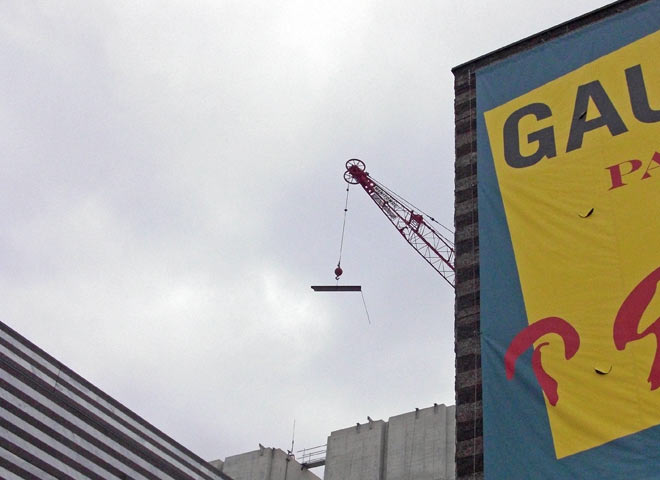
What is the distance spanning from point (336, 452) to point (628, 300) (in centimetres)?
9710

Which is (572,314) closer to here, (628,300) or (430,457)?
(628,300)

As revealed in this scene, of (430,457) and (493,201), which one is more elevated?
(430,457)

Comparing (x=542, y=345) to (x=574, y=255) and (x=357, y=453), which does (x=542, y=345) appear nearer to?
(x=574, y=255)

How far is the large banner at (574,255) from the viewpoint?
3036cm

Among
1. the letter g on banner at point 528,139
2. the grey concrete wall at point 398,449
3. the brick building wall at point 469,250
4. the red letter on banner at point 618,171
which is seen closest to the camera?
the brick building wall at point 469,250

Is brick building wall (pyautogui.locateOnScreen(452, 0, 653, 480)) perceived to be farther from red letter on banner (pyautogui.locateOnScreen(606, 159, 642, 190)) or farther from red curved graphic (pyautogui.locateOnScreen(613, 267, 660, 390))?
red letter on banner (pyautogui.locateOnScreen(606, 159, 642, 190))

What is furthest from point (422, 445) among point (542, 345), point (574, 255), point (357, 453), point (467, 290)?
point (542, 345)

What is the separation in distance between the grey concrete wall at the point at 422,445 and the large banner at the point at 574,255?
7756 cm

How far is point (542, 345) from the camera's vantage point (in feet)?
108

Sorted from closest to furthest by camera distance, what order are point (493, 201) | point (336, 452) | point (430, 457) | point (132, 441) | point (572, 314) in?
point (572, 314) < point (493, 201) < point (132, 441) < point (430, 457) < point (336, 452)

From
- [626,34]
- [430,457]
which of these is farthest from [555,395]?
[430,457]

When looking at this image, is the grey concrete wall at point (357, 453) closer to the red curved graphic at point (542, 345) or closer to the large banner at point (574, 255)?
the large banner at point (574, 255)

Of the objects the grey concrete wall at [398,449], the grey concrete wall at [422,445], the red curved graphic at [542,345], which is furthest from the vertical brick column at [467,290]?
the grey concrete wall at [422,445]

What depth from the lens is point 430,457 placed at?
115 meters
